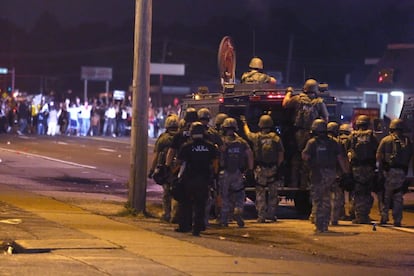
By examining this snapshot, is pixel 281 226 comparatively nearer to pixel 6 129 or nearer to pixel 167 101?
pixel 6 129

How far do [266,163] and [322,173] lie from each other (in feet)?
4.72

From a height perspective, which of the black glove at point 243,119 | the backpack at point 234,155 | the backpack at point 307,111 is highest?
the backpack at point 307,111

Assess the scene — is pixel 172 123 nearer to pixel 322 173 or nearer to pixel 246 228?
pixel 246 228

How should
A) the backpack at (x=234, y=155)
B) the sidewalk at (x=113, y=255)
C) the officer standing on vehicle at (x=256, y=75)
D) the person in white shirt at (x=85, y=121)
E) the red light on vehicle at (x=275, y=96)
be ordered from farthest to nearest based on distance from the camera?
the person in white shirt at (x=85, y=121), the officer standing on vehicle at (x=256, y=75), the red light on vehicle at (x=275, y=96), the backpack at (x=234, y=155), the sidewalk at (x=113, y=255)

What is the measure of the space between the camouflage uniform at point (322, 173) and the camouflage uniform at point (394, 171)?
1.16 metres

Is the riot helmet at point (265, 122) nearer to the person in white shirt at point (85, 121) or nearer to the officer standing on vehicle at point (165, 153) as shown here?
the officer standing on vehicle at point (165, 153)

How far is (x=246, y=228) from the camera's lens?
14352mm

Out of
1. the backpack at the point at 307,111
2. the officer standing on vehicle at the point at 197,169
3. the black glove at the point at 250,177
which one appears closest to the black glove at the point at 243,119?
the black glove at the point at 250,177

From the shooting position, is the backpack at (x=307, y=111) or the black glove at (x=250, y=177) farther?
the black glove at (x=250, y=177)

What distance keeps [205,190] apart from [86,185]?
8.92 meters

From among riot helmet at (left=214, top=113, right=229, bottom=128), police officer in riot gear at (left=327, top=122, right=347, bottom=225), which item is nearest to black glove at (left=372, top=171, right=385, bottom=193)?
police officer in riot gear at (left=327, top=122, right=347, bottom=225)

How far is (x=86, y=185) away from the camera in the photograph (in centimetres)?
2136

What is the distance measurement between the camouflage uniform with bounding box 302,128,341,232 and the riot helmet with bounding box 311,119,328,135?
0.31ft

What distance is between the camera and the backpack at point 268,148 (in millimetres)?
15031
